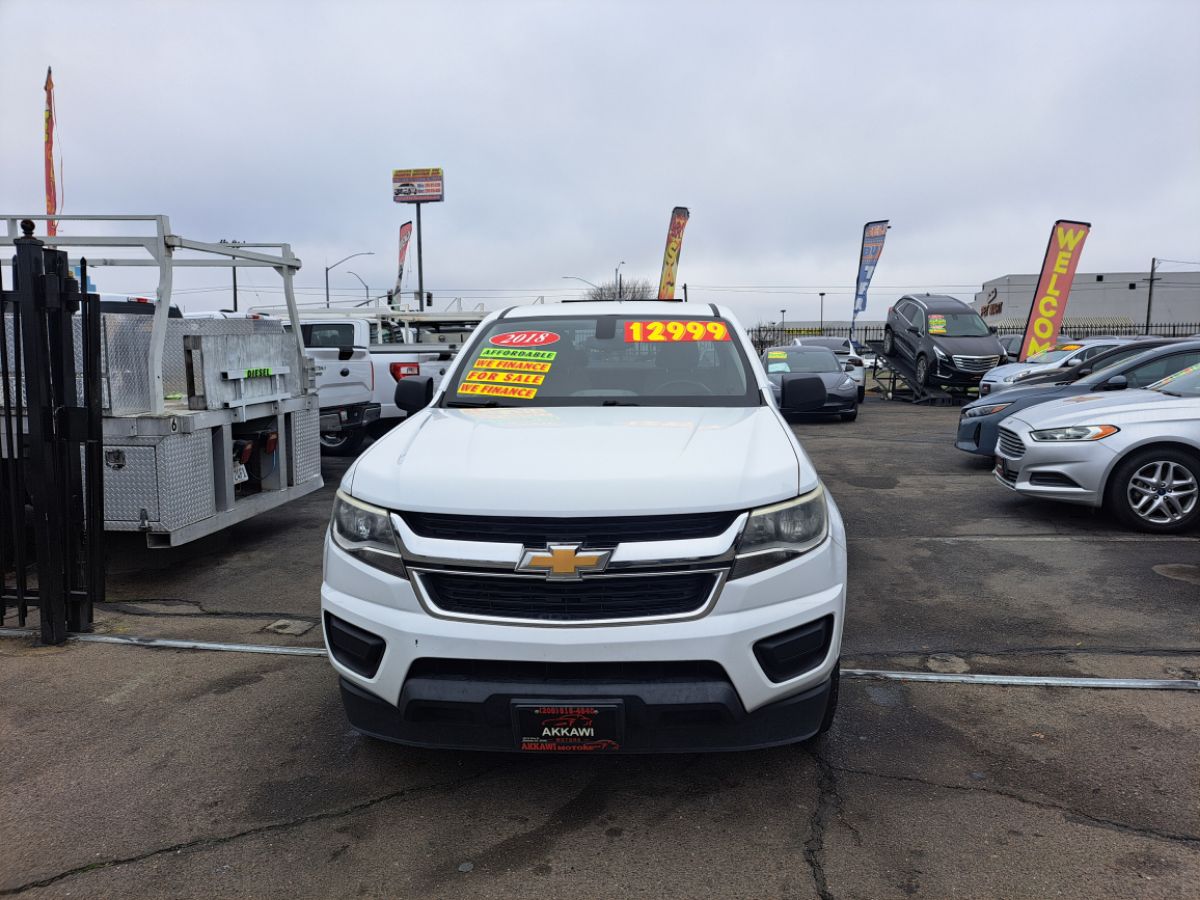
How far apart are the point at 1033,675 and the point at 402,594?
123 inches

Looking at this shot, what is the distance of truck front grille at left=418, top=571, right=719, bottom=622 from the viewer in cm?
287

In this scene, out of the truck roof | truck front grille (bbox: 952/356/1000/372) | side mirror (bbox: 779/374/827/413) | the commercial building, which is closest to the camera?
side mirror (bbox: 779/374/827/413)

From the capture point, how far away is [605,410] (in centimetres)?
411

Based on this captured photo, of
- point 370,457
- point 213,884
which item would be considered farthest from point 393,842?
point 370,457

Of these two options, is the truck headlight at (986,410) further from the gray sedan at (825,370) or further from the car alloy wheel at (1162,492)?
the gray sedan at (825,370)

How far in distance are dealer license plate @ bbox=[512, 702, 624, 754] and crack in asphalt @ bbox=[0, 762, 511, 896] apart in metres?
0.64

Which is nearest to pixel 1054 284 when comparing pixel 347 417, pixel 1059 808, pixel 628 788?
pixel 347 417

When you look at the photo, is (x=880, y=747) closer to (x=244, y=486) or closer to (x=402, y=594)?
(x=402, y=594)

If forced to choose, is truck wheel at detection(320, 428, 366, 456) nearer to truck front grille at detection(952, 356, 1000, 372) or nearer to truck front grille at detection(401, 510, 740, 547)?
truck front grille at detection(401, 510, 740, 547)

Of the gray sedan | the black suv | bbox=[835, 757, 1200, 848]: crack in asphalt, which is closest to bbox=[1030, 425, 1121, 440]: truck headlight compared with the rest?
bbox=[835, 757, 1200, 848]: crack in asphalt

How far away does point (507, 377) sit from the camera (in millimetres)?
4543

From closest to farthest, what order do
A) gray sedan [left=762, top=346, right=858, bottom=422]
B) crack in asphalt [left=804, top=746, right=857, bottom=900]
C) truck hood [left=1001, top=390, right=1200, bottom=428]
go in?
crack in asphalt [left=804, top=746, right=857, bottom=900], truck hood [left=1001, top=390, right=1200, bottom=428], gray sedan [left=762, top=346, right=858, bottom=422]

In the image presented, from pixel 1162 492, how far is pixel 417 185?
5346 cm

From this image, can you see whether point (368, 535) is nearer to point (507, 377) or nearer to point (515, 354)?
point (507, 377)
